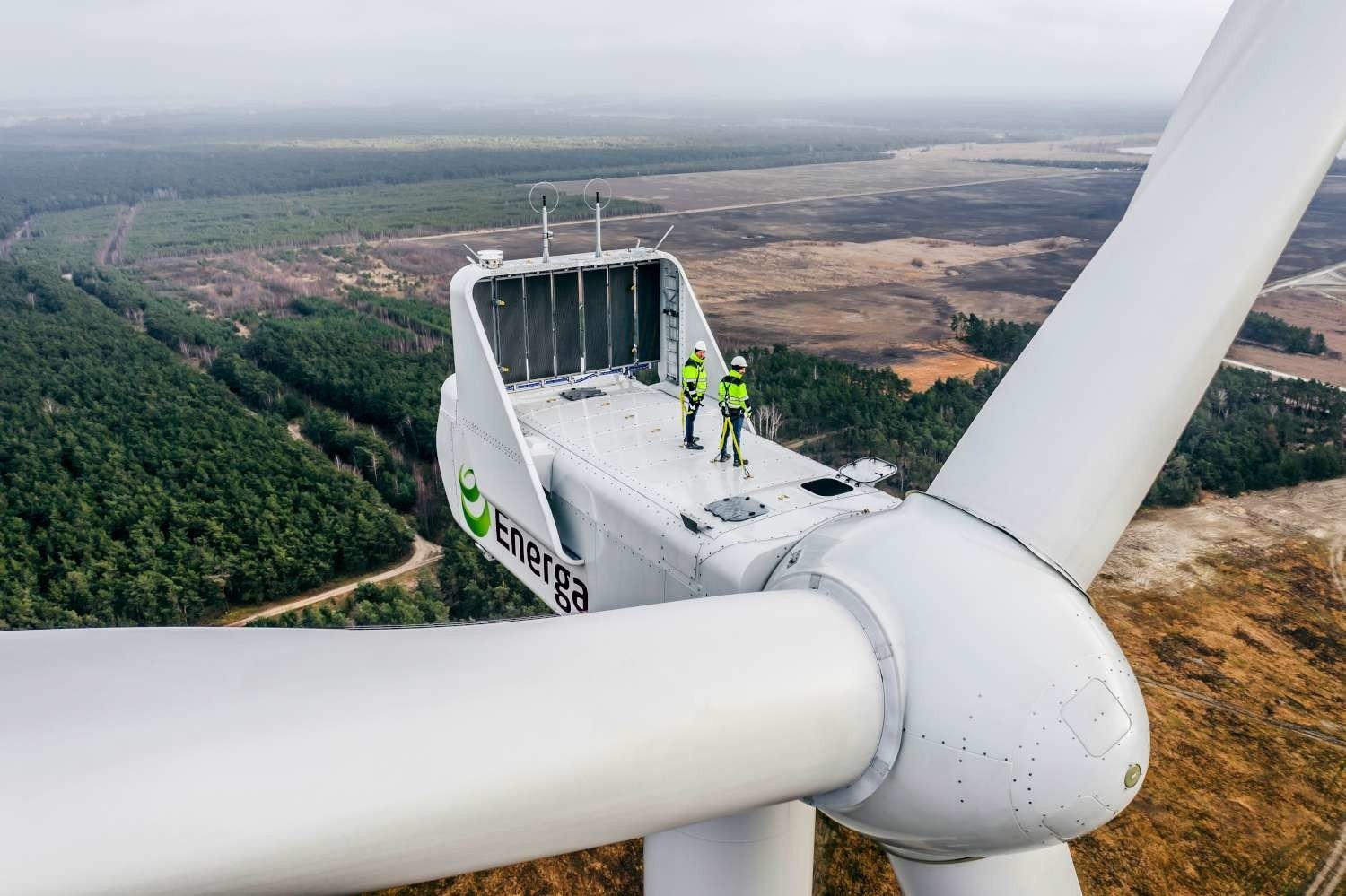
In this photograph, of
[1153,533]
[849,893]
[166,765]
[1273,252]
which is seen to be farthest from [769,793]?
[1153,533]

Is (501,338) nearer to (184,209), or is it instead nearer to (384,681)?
(384,681)

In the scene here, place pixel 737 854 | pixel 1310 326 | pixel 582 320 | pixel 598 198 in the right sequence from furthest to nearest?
pixel 1310 326 < pixel 582 320 < pixel 598 198 < pixel 737 854

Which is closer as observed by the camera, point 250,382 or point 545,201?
point 545,201

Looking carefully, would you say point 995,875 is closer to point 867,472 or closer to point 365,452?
point 867,472

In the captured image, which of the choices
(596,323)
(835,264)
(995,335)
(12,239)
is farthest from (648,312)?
(12,239)

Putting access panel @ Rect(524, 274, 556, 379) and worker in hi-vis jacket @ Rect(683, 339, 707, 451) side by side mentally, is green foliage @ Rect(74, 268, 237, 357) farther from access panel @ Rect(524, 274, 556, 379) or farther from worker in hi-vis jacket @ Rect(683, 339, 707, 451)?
worker in hi-vis jacket @ Rect(683, 339, 707, 451)

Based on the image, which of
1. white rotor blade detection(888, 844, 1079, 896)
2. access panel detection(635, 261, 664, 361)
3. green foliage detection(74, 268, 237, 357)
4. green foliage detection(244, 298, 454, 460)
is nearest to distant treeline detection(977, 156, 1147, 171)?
green foliage detection(244, 298, 454, 460)
